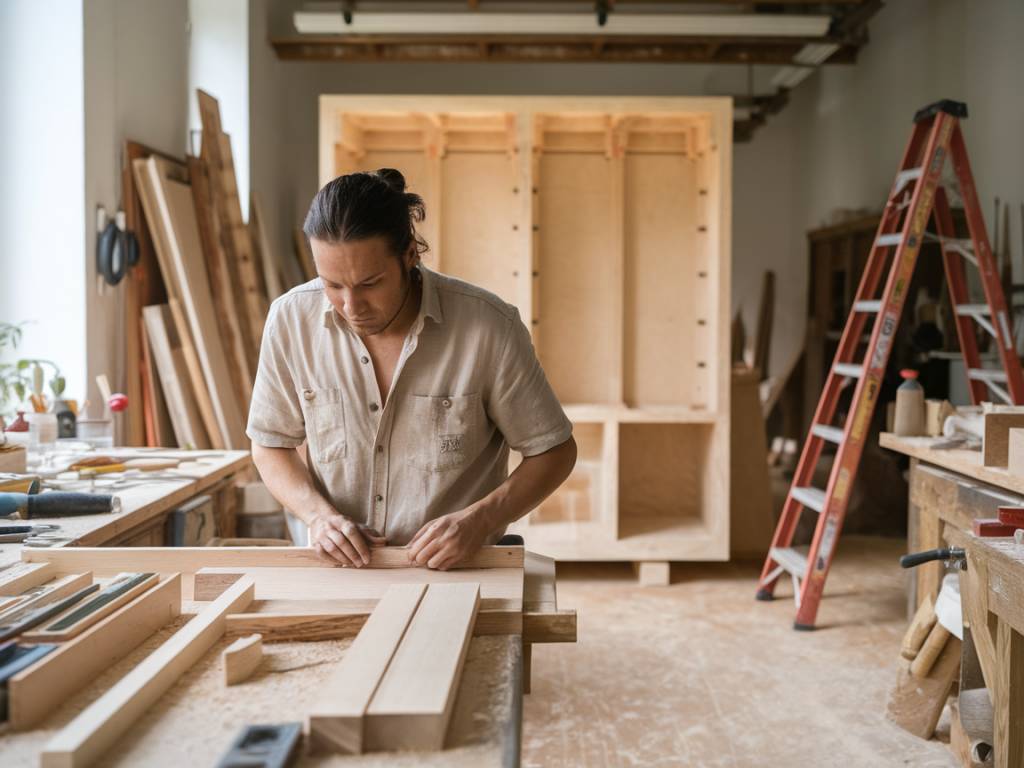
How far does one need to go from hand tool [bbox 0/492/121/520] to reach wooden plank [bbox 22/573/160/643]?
2.83ft

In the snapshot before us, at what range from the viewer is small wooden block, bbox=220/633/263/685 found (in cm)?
120

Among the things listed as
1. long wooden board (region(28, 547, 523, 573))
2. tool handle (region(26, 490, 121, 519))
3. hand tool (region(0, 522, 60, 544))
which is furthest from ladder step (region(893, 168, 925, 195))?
hand tool (region(0, 522, 60, 544))

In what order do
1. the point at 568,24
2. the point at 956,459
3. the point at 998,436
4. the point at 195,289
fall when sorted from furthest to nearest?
1. the point at 568,24
2. the point at 195,289
3. the point at 956,459
4. the point at 998,436

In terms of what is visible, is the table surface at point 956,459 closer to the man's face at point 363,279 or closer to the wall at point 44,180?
the man's face at point 363,279

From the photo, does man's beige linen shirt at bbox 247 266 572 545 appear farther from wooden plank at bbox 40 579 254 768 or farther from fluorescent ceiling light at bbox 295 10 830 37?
fluorescent ceiling light at bbox 295 10 830 37

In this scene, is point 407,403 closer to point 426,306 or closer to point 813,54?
point 426,306

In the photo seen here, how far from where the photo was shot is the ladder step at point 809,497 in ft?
14.1

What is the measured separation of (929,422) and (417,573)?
2931mm

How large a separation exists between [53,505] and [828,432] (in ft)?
10.8

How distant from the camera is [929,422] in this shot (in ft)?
12.9

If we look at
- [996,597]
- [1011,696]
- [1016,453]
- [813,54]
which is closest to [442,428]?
[996,597]

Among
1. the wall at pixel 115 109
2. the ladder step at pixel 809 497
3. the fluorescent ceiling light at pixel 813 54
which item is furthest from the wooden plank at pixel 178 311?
the fluorescent ceiling light at pixel 813 54

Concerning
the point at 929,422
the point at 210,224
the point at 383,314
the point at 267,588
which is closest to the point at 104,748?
the point at 267,588

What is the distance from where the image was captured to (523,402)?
6.88 feet
